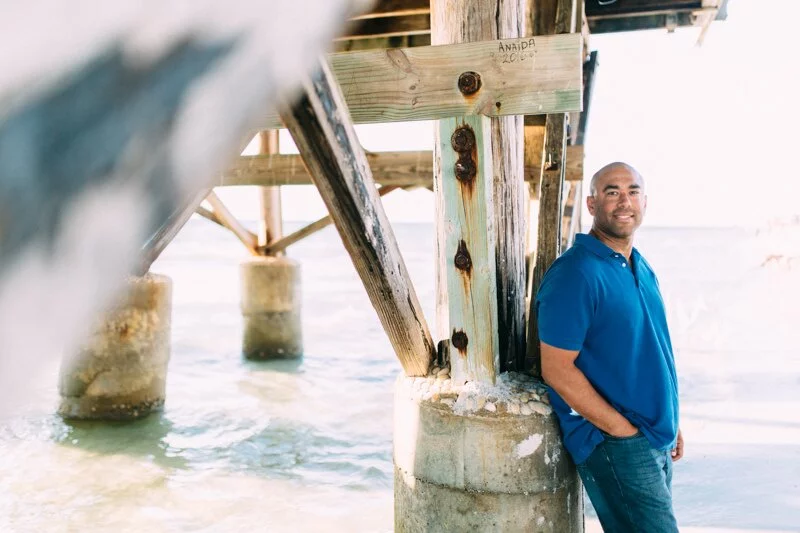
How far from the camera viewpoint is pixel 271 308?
810cm

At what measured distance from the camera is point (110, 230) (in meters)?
0.31

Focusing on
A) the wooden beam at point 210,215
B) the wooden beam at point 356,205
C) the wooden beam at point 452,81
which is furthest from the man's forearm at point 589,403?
the wooden beam at point 210,215

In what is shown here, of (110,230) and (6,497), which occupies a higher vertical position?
(110,230)

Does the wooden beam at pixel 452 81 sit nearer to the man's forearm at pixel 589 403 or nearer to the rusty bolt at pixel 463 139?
the rusty bolt at pixel 463 139

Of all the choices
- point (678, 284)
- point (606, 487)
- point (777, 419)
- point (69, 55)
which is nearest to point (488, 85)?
point (606, 487)

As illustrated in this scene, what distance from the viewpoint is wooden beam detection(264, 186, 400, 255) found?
6801 millimetres

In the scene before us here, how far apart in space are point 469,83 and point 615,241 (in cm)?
95

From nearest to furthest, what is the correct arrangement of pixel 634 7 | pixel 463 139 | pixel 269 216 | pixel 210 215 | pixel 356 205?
pixel 356 205 < pixel 463 139 < pixel 634 7 < pixel 210 215 < pixel 269 216

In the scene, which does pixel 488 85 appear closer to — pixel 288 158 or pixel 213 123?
pixel 213 123

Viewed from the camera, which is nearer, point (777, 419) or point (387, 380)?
point (777, 419)

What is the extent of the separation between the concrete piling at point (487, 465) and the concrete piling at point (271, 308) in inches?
236

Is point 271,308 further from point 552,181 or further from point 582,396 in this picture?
point 582,396

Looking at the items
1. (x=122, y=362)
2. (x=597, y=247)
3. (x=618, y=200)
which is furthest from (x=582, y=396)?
(x=122, y=362)

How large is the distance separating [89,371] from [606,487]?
475 cm
